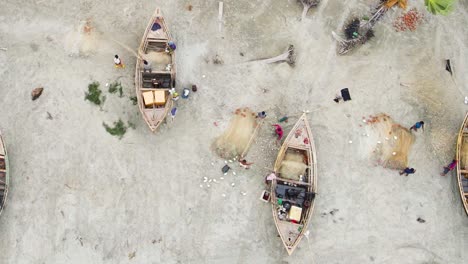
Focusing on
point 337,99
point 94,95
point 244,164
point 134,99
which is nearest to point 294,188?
point 244,164

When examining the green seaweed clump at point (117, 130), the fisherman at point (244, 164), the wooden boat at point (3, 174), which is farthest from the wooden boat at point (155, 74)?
the wooden boat at point (3, 174)

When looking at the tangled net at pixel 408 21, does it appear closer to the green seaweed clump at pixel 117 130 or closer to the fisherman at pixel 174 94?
the fisherman at pixel 174 94

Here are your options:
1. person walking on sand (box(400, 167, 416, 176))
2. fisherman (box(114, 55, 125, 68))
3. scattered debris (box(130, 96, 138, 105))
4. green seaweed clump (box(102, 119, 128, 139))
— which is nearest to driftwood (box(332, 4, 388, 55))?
person walking on sand (box(400, 167, 416, 176))

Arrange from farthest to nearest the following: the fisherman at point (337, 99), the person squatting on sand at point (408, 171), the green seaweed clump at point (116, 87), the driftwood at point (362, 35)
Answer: the driftwood at point (362, 35) < the fisherman at point (337, 99) < the green seaweed clump at point (116, 87) < the person squatting on sand at point (408, 171)

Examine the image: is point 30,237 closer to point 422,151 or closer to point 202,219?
point 202,219

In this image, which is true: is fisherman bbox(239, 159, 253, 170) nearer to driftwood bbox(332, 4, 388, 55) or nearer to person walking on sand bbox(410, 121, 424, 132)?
driftwood bbox(332, 4, 388, 55)

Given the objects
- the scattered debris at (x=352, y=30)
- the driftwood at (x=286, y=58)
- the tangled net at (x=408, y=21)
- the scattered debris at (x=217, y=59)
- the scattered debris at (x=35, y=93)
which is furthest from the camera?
the tangled net at (x=408, y=21)

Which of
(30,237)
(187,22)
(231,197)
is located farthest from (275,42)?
(30,237)

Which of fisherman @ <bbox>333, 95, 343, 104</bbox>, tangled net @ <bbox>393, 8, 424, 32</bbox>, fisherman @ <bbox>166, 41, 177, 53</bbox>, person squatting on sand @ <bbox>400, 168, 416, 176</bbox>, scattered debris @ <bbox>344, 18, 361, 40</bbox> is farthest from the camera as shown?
tangled net @ <bbox>393, 8, 424, 32</bbox>
